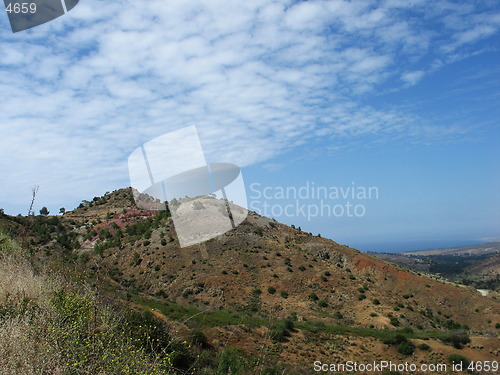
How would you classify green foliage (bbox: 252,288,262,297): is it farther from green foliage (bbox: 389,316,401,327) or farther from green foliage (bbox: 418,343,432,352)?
green foliage (bbox: 418,343,432,352)

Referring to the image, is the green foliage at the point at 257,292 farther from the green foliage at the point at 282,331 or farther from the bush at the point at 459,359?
the bush at the point at 459,359

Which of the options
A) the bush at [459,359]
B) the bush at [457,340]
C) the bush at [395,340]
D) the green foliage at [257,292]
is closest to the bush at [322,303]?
the green foliage at [257,292]

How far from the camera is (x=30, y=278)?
8.07 m

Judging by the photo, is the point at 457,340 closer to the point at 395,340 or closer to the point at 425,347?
the point at 425,347

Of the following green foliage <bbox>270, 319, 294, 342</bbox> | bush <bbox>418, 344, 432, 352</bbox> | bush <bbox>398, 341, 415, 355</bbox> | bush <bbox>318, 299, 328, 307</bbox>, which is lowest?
bush <bbox>418, 344, 432, 352</bbox>

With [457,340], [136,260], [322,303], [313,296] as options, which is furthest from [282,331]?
[136,260]

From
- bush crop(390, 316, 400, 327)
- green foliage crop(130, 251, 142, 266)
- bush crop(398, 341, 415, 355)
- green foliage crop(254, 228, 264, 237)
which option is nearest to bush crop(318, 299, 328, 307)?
bush crop(390, 316, 400, 327)

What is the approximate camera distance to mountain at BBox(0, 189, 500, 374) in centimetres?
2303

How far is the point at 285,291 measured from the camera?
38.0m

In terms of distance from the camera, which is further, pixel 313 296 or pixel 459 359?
pixel 313 296

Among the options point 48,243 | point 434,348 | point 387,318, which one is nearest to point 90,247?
point 48,243

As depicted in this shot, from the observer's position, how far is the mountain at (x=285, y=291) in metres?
23.0

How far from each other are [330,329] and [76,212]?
193ft

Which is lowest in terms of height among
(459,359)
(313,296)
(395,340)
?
(459,359)
